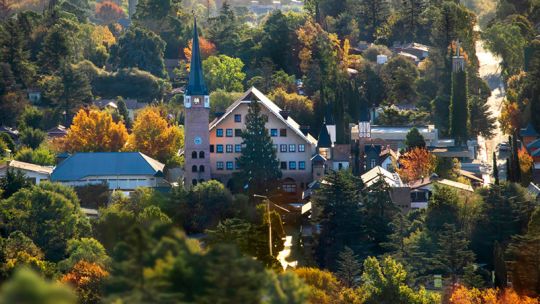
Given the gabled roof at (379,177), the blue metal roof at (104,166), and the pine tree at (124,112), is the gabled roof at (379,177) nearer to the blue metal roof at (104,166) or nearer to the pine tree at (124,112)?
the blue metal roof at (104,166)

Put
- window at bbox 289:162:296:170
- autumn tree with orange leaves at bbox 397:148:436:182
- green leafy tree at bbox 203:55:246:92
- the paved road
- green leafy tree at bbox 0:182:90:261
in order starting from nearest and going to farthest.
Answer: green leafy tree at bbox 0:182:90:261 → autumn tree with orange leaves at bbox 397:148:436:182 → window at bbox 289:162:296:170 → the paved road → green leafy tree at bbox 203:55:246:92

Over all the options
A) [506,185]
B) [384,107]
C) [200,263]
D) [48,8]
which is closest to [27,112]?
[384,107]

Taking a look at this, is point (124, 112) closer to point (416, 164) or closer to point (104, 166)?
point (104, 166)

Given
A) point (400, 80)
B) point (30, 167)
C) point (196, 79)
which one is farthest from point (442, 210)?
point (400, 80)

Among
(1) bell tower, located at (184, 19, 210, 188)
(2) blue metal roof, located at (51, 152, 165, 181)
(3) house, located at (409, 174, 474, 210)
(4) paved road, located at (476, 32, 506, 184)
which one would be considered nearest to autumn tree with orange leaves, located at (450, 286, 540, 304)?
(3) house, located at (409, 174, 474, 210)

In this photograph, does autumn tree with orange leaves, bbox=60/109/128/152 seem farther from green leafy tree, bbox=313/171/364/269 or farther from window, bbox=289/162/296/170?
green leafy tree, bbox=313/171/364/269

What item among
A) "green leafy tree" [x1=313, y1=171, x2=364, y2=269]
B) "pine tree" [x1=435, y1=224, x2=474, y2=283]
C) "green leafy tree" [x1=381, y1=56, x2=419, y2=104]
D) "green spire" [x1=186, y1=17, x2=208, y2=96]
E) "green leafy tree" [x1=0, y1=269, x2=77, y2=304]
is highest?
"green leafy tree" [x1=381, y1=56, x2=419, y2=104]
